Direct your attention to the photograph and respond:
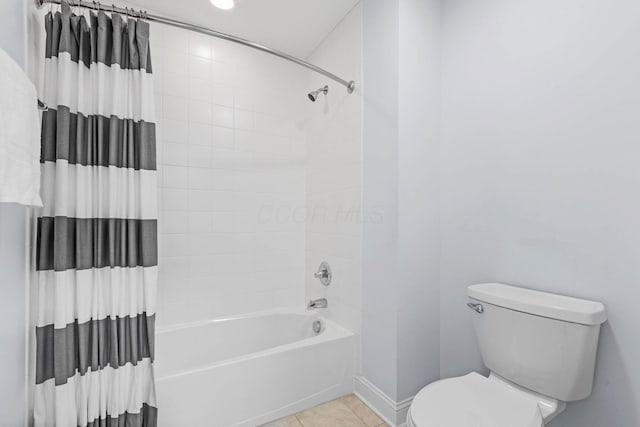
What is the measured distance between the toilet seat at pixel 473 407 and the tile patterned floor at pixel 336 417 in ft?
2.16

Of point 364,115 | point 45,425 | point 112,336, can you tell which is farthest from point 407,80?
point 45,425

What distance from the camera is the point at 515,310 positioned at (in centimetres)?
116

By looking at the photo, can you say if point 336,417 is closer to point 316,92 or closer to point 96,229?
point 96,229

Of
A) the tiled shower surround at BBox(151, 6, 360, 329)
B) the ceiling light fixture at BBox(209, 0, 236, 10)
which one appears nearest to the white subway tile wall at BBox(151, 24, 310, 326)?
the tiled shower surround at BBox(151, 6, 360, 329)

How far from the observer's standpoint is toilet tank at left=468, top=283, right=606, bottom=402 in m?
1.03

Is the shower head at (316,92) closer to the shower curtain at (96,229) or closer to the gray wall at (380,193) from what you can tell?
the gray wall at (380,193)

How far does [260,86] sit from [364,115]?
38.2 inches

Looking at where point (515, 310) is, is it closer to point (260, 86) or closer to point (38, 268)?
point (38, 268)

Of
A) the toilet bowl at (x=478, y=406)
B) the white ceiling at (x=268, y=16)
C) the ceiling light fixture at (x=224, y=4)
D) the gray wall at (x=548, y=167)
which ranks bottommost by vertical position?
the toilet bowl at (x=478, y=406)

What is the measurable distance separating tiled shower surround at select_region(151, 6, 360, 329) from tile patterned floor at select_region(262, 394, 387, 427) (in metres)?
0.45

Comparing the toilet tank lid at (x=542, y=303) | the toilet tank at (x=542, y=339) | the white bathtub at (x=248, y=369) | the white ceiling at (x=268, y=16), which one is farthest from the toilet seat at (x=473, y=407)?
the white ceiling at (x=268, y=16)

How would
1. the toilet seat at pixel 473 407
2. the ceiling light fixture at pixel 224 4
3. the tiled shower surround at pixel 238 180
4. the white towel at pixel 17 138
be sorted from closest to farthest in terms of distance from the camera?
the white towel at pixel 17 138 → the toilet seat at pixel 473 407 → the ceiling light fixture at pixel 224 4 → the tiled shower surround at pixel 238 180

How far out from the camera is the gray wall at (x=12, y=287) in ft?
3.17

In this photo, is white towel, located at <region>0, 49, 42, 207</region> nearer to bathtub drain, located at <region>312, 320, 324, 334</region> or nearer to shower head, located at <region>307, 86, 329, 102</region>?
shower head, located at <region>307, 86, 329, 102</region>
